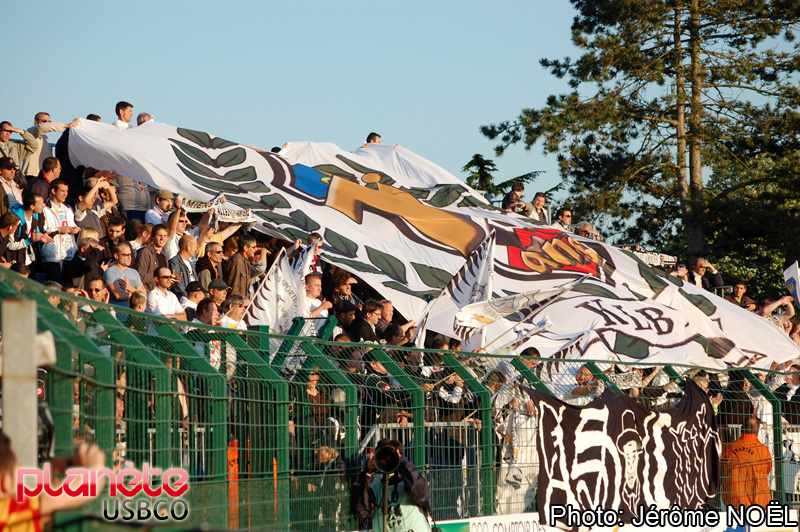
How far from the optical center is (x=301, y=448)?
7.25 metres

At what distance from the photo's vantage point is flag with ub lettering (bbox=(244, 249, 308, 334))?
39.3ft

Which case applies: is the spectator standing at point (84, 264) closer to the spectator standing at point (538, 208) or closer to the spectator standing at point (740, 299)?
the spectator standing at point (538, 208)

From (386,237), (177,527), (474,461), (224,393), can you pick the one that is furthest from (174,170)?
(177,527)

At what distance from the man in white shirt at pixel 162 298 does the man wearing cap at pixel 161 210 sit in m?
3.01

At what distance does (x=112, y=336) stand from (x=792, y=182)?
1113 inches

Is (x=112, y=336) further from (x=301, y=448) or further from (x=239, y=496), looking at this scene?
(x=301, y=448)

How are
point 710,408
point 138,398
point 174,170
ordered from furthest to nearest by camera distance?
point 174,170 → point 710,408 → point 138,398

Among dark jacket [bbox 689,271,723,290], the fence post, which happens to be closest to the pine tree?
dark jacket [bbox 689,271,723,290]

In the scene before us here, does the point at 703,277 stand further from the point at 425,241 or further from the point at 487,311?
the point at 487,311

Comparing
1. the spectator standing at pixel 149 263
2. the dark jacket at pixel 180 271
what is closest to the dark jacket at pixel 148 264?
the spectator standing at pixel 149 263

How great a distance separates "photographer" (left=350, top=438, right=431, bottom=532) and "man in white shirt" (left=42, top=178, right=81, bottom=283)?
17.2 feet

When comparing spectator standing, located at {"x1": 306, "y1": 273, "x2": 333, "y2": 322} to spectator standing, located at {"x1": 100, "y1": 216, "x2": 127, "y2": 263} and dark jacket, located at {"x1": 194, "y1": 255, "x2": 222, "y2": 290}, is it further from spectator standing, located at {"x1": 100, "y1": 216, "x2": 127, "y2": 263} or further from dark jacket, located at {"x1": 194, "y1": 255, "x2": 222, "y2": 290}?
spectator standing, located at {"x1": 100, "y1": 216, "x2": 127, "y2": 263}

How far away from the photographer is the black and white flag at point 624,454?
30.5 feet

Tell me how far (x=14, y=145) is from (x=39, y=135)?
0.44 metres
